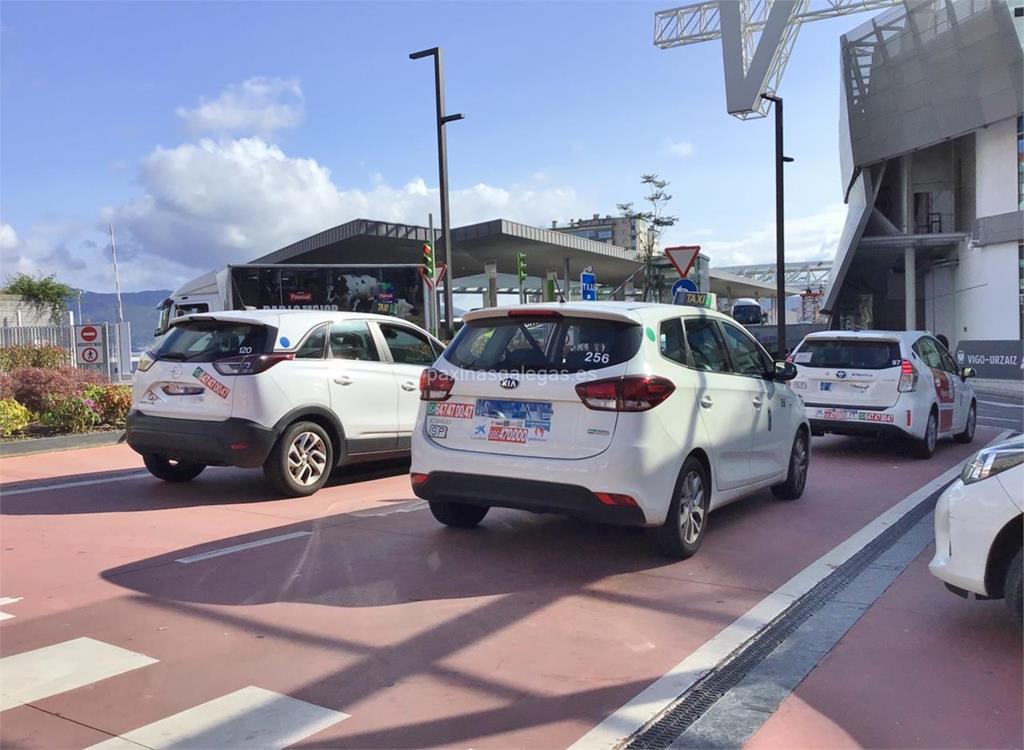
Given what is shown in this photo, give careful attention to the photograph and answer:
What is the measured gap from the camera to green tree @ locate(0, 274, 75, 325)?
36.7m

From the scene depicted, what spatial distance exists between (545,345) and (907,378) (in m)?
6.66

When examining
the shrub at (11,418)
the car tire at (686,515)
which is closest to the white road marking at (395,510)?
the car tire at (686,515)

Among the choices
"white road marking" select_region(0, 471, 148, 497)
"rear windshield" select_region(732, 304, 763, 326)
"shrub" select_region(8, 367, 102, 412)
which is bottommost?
"white road marking" select_region(0, 471, 148, 497)

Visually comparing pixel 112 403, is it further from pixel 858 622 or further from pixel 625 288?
pixel 625 288

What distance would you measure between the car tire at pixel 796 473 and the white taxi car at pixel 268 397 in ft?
12.6

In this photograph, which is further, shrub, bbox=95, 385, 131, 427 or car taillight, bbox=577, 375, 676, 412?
shrub, bbox=95, 385, 131, 427

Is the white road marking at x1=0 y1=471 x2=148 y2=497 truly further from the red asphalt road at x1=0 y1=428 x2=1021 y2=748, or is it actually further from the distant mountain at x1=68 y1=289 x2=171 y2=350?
the distant mountain at x1=68 y1=289 x2=171 y2=350

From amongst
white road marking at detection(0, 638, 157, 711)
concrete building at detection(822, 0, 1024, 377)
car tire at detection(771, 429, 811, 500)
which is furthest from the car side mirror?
concrete building at detection(822, 0, 1024, 377)

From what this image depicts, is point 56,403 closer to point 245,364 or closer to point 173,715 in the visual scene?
point 245,364

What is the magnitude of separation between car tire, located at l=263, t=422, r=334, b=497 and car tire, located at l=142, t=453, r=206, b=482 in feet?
4.27

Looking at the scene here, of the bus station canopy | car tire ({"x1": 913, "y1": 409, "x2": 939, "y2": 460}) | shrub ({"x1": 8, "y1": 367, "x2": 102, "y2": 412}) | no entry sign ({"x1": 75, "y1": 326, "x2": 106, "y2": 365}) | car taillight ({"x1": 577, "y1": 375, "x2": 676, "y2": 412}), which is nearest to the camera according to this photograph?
car taillight ({"x1": 577, "y1": 375, "x2": 676, "y2": 412})

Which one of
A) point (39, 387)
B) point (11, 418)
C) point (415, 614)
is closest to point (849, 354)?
point (415, 614)

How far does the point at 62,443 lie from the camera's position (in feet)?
36.0

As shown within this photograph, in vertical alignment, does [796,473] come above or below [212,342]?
below
